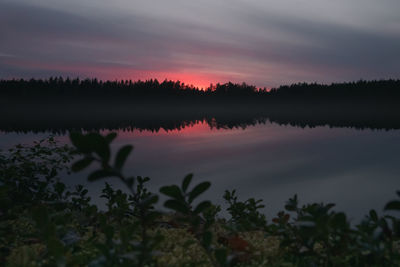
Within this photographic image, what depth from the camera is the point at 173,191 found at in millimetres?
1815

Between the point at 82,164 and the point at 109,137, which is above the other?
the point at 109,137

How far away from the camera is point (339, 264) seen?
3.02 meters

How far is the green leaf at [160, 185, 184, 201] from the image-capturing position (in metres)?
1.79

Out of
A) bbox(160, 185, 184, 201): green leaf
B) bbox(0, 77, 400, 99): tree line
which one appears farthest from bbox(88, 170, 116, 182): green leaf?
bbox(0, 77, 400, 99): tree line

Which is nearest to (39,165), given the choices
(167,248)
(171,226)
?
(171,226)

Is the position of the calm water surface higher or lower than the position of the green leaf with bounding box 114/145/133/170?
lower

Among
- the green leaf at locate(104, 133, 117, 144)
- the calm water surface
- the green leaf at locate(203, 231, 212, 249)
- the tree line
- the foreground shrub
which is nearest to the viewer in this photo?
the green leaf at locate(104, 133, 117, 144)

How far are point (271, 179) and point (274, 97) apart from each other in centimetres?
18767

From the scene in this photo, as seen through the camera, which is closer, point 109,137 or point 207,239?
point 109,137

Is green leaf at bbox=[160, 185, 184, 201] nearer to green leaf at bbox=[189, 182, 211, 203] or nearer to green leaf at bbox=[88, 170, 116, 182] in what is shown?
green leaf at bbox=[189, 182, 211, 203]

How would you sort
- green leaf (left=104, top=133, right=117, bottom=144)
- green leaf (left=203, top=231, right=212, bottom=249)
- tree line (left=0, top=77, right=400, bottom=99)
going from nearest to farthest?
green leaf (left=104, top=133, right=117, bottom=144) → green leaf (left=203, top=231, right=212, bottom=249) → tree line (left=0, top=77, right=400, bottom=99)

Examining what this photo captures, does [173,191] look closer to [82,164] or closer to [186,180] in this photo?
[186,180]

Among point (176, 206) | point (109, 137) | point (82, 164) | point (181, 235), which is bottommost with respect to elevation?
point (181, 235)

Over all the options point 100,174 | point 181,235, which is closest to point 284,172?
point 181,235
